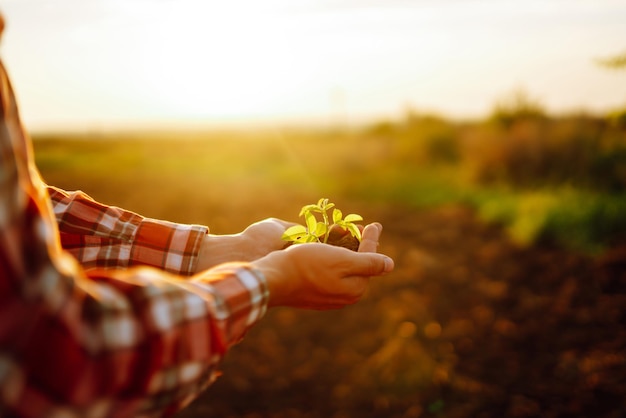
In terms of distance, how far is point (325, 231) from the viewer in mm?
2008

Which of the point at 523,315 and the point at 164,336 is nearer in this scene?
the point at 164,336

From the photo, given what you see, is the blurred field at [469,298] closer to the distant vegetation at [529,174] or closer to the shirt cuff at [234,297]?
the distant vegetation at [529,174]

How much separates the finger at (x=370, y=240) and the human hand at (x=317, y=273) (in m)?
0.14

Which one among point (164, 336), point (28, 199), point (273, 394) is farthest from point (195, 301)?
point (273, 394)

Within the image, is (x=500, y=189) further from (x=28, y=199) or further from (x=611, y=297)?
(x=28, y=199)

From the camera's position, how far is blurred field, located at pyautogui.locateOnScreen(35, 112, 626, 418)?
13.0ft

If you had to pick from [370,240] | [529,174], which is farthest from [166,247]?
[529,174]

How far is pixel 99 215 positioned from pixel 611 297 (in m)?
5.08

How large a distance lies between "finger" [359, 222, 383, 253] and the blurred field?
5.76ft

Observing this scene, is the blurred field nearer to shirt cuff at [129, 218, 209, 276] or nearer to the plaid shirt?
shirt cuff at [129, 218, 209, 276]

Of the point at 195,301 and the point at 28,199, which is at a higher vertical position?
the point at 28,199

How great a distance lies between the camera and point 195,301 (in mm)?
1011

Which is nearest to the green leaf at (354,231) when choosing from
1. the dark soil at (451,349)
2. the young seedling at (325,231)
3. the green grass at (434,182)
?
the young seedling at (325,231)

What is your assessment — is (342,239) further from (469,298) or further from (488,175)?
(488,175)
